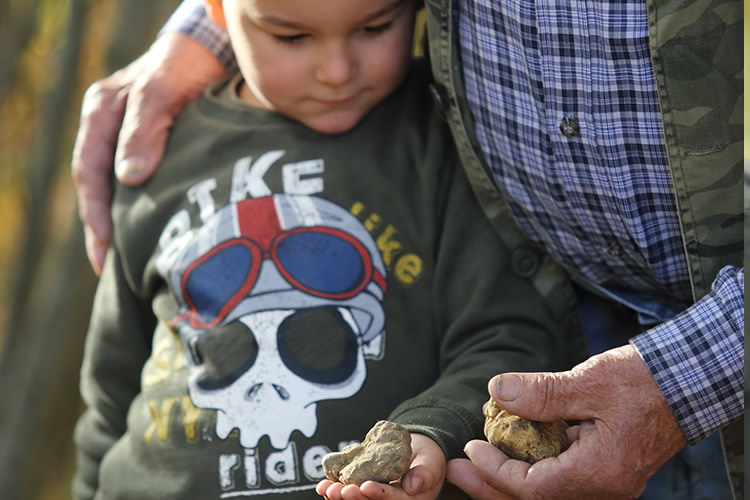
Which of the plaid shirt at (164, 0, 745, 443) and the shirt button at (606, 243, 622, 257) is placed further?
the shirt button at (606, 243, 622, 257)

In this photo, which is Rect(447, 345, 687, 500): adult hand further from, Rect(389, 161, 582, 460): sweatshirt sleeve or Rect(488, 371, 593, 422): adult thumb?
Rect(389, 161, 582, 460): sweatshirt sleeve

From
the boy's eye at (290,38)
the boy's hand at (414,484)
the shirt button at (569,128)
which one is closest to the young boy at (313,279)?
the boy's eye at (290,38)

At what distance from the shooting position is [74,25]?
3285 mm

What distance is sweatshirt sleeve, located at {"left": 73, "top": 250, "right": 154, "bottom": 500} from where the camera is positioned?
1.59 metres

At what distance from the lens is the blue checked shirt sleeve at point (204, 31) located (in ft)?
5.49

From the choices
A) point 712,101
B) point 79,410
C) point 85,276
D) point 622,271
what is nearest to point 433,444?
point 622,271

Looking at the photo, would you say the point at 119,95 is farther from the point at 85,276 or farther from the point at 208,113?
the point at 85,276

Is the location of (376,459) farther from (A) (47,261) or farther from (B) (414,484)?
(A) (47,261)

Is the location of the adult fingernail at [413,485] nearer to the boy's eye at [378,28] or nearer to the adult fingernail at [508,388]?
the adult fingernail at [508,388]

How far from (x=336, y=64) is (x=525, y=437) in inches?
23.0

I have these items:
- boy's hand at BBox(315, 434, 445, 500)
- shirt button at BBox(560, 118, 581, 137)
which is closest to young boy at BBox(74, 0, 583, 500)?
boy's hand at BBox(315, 434, 445, 500)

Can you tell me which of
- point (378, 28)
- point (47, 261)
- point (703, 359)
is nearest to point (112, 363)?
point (378, 28)

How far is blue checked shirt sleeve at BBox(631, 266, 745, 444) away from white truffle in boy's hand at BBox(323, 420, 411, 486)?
0.97ft

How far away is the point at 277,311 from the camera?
1.36 metres
